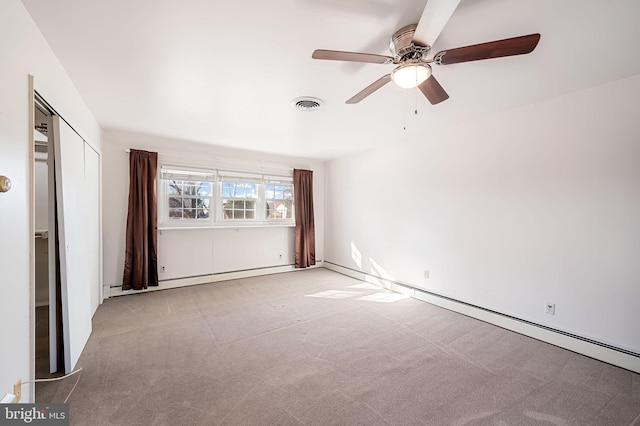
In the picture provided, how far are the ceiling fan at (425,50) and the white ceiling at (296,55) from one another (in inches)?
6.0

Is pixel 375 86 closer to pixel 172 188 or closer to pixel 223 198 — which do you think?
pixel 223 198

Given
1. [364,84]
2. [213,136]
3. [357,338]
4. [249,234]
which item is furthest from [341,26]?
[249,234]

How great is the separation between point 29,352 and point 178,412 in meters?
0.92

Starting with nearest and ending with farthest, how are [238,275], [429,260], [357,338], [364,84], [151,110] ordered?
[364,84]
[357,338]
[151,110]
[429,260]
[238,275]

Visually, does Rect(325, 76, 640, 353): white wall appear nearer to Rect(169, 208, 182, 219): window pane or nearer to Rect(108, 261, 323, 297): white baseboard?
Rect(108, 261, 323, 297): white baseboard

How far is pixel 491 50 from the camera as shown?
1.43 m

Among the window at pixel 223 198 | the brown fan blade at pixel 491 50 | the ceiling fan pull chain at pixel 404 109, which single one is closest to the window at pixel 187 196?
the window at pixel 223 198

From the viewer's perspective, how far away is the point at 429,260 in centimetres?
364

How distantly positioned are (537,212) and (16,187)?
4045 mm

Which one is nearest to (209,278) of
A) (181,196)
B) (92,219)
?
(181,196)

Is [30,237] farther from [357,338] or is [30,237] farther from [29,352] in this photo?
[357,338]

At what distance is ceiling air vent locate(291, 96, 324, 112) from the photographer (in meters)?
2.52

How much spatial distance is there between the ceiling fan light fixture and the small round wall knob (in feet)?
6.99

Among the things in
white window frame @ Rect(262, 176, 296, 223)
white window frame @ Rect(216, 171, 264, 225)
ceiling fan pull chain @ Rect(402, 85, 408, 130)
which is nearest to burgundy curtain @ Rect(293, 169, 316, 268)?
white window frame @ Rect(262, 176, 296, 223)
